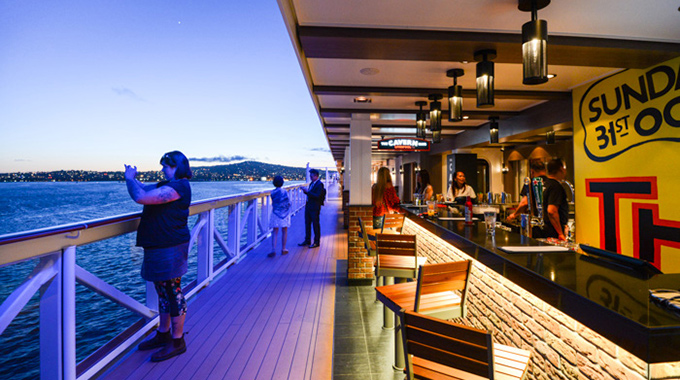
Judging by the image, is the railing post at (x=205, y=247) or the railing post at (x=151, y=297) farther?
the railing post at (x=205, y=247)

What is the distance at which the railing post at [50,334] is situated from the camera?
2014 mm

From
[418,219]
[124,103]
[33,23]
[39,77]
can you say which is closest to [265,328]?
[418,219]

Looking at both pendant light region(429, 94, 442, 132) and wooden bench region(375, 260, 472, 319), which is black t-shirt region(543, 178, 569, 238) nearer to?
pendant light region(429, 94, 442, 132)

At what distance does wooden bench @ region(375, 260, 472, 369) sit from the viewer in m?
1.99

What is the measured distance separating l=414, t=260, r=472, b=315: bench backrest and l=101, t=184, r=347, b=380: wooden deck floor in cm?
114

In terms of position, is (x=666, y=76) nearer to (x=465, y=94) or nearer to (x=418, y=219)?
(x=465, y=94)

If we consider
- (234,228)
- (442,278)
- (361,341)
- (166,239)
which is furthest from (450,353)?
(234,228)

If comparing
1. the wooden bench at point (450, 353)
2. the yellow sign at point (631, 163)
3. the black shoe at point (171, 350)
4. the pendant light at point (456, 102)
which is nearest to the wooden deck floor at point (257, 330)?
the black shoe at point (171, 350)

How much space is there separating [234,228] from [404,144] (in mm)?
3694

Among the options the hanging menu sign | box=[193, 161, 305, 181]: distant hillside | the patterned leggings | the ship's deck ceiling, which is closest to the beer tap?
the ship's deck ceiling

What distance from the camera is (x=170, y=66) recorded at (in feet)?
159

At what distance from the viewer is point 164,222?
2.54 m

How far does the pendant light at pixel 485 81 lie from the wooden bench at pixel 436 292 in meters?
1.54

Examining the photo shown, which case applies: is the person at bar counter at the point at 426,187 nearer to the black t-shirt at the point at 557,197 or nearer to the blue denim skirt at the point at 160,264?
the black t-shirt at the point at 557,197
